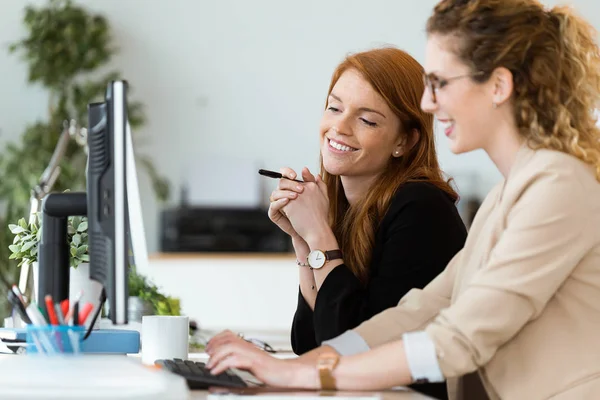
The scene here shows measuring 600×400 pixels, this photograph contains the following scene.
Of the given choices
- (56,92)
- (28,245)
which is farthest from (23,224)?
(56,92)

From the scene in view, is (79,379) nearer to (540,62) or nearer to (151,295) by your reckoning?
(540,62)

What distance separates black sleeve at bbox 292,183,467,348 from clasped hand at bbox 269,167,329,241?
5.2 inches

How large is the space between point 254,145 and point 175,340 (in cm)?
490

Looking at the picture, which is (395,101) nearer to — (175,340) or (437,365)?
(175,340)

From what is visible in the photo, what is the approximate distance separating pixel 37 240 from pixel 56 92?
14.8ft

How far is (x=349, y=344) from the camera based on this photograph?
166 centimetres

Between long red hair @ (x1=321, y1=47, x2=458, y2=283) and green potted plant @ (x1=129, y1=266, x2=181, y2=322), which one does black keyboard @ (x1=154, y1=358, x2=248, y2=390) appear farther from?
green potted plant @ (x1=129, y1=266, x2=181, y2=322)

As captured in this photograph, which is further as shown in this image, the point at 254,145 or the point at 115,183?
the point at 254,145

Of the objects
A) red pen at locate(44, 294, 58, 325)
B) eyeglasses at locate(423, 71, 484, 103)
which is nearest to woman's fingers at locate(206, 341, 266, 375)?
red pen at locate(44, 294, 58, 325)

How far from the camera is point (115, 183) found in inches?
55.1

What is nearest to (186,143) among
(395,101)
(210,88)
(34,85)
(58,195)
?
(210,88)

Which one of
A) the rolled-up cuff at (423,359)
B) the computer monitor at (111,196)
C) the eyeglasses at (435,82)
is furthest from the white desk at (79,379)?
the eyeglasses at (435,82)

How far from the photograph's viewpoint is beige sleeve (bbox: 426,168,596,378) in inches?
57.2

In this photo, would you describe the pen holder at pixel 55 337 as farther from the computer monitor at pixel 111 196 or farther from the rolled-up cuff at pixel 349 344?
the rolled-up cuff at pixel 349 344
